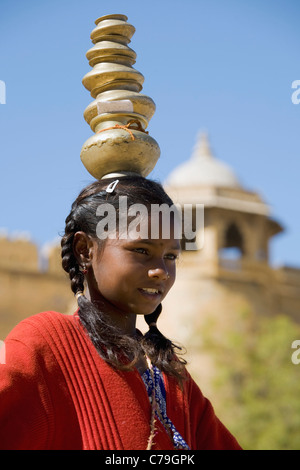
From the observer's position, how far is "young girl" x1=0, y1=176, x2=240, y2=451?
2.27 metres

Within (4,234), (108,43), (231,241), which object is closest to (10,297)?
(4,234)

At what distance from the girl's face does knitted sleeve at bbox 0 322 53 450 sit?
269 mm

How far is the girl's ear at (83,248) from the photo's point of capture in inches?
100

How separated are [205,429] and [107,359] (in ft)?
1.37

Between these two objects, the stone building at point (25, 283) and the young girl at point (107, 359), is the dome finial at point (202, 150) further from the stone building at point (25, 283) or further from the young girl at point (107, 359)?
the young girl at point (107, 359)

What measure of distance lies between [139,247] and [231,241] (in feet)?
78.7

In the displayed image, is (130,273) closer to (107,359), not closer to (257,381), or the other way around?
(107,359)

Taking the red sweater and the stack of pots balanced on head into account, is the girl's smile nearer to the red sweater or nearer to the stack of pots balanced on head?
the red sweater

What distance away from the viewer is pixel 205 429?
2.65 m

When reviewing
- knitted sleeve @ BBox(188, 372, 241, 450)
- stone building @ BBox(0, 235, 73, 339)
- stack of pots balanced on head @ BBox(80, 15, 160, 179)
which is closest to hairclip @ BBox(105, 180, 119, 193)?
stack of pots balanced on head @ BBox(80, 15, 160, 179)

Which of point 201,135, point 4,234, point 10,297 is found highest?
point 201,135

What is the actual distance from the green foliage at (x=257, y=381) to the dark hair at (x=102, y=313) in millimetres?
14046
